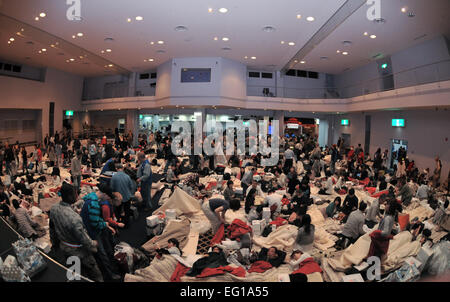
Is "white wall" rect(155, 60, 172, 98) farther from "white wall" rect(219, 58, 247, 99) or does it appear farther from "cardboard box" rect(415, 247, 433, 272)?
"cardboard box" rect(415, 247, 433, 272)

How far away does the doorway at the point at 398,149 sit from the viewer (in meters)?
18.2

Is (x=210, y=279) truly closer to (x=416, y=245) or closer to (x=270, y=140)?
(x=416, y=245)

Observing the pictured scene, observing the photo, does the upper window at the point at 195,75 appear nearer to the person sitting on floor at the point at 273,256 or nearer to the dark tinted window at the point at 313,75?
the dark tinted window at the point at 313,75

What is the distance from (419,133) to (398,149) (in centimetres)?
229

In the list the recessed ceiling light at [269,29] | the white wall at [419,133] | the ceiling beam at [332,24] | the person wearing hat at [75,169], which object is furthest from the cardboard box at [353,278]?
the white wall at [419,133]

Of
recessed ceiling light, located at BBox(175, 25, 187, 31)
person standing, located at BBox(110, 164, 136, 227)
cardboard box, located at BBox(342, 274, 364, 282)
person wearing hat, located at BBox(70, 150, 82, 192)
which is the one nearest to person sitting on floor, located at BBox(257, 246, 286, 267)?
cardboard box, located at BBox(342, 274, 364, 282)

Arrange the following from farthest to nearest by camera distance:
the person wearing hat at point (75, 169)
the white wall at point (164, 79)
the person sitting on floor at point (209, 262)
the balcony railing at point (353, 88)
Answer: the white wall at point (164, 79)
the balcony railing at point (353, 88)
the person wearing hat at point (75, 169)
the person sitting on floor at point (209, 262)

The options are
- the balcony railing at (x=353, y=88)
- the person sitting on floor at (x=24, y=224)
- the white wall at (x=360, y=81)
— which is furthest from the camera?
the white wall at (x=360, y=81)

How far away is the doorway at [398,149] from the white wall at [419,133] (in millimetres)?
271

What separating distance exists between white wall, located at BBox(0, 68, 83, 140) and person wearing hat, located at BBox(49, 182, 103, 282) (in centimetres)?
2526

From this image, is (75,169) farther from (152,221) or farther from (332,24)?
(332,24)
